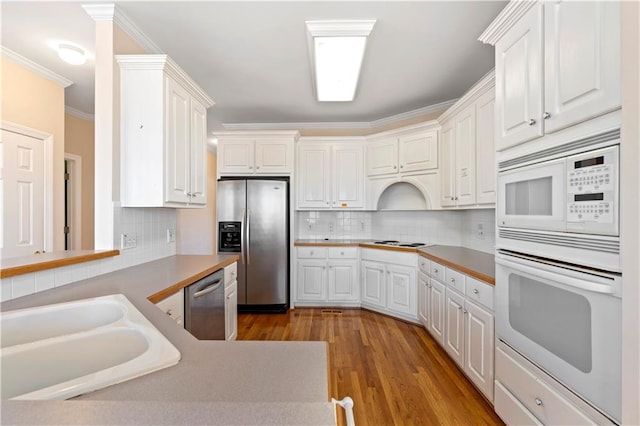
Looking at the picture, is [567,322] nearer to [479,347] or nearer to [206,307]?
[479,347]

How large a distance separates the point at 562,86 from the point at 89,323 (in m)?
2.18

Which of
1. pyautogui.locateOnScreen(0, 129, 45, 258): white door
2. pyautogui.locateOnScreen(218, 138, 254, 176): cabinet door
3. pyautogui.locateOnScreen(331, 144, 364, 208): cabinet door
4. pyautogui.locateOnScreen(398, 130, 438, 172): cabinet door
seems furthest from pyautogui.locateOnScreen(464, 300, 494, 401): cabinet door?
pyautogui.locateOnScreen(0, 129, 45, 258): white door

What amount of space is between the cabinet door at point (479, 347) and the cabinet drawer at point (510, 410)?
0.12m

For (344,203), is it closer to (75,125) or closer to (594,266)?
(594,266)

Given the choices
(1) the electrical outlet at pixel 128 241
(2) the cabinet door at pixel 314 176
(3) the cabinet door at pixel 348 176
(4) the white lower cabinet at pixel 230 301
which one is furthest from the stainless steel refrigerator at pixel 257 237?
(1) the electrical outlet at pixel 128 241

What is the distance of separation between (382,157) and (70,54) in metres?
3.24

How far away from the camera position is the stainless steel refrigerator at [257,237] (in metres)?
3.74

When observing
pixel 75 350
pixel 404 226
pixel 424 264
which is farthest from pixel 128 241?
pixel 404 226

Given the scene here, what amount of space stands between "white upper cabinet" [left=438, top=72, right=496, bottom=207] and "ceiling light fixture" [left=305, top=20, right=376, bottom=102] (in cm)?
99

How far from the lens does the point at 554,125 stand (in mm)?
1271

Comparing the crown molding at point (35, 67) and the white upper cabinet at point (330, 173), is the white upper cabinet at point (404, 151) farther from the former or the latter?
the crown molding at point (35, 67)

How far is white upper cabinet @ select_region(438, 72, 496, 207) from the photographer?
2.32 metres

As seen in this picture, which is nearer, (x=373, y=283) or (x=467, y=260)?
(x=467, y=260)

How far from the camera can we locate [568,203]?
1197 mm
